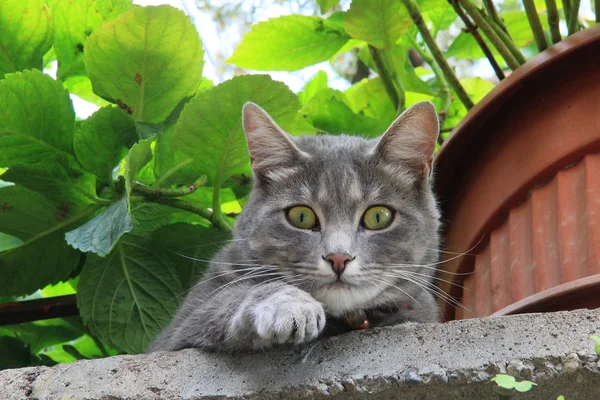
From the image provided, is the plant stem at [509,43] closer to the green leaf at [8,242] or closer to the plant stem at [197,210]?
the plant stem at [197,210]

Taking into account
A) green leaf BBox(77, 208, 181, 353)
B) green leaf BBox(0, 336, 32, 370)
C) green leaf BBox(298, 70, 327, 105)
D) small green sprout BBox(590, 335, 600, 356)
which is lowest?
green leaf BBox(0, 336, 32, 370)

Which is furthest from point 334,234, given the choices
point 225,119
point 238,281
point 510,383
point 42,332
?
point 42,332

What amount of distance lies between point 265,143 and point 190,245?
0.37 meters

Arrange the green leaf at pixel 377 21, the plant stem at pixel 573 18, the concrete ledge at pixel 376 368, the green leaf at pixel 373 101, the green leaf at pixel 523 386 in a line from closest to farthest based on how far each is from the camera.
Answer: the green leaf at pixel 523 386 < the concrete ledge at pixel 376 368 < the plant stem at pixel 573 18 < the green leaf at pixel 377 21 < the green leaf at pixel 373 101

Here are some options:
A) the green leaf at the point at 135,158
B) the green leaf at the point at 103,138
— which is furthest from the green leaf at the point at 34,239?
the green leaf at the point at 135,158

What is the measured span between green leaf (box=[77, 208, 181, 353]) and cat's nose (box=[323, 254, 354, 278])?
0.50 meters

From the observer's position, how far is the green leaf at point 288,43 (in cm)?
186

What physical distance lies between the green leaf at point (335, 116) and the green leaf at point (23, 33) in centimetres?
70

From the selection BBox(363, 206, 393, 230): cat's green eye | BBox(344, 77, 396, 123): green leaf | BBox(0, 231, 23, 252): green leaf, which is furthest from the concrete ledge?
BBox(344, 77, 396, 123): green leaf

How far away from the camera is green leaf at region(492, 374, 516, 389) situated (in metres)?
0.93

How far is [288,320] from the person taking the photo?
1.11 metres

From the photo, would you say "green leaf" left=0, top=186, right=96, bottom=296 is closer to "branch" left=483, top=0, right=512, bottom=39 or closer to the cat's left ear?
the cat's left ear

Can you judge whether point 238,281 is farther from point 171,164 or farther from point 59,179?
point 59,179

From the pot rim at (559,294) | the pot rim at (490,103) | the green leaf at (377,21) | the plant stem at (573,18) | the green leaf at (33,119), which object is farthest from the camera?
the green leaf at (377,21)
